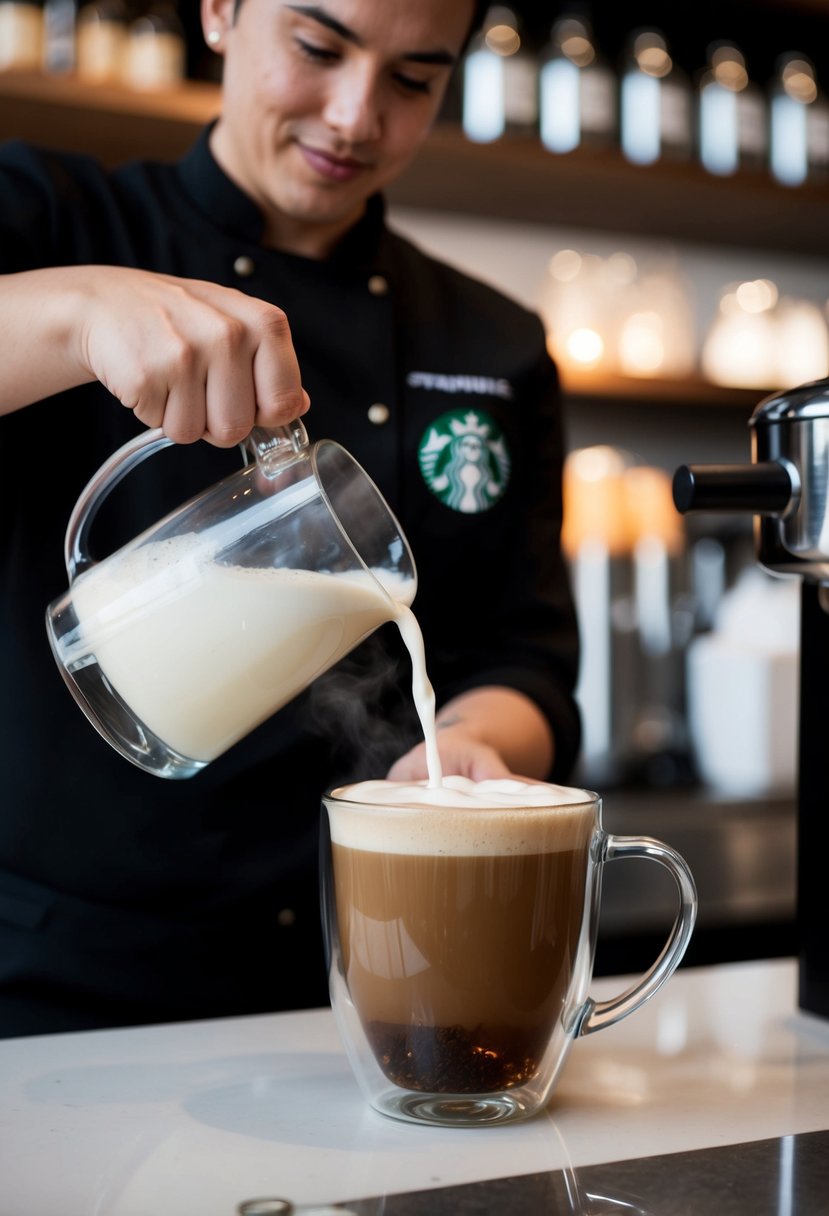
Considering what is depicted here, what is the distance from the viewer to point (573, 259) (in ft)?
9.90

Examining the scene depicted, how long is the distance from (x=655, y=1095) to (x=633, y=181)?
2.37 m

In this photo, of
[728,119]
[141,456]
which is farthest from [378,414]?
[728,119]

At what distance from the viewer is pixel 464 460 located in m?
1.44

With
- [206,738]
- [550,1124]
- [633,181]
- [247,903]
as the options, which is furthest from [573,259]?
[550,1124]

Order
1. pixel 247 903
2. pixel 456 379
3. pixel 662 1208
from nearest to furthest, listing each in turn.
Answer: pixel 662 1208
pixel 247 903
pixel 456 379

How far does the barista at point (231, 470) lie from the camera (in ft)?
4.09

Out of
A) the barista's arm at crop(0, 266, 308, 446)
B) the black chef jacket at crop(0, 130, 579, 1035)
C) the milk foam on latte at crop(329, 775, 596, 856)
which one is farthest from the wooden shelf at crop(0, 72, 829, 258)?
the milk foam on latte at crop(329, 775, 596, 856)

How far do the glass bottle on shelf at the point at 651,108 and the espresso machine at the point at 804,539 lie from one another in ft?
6.73

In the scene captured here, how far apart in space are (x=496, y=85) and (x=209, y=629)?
2169 millimetres

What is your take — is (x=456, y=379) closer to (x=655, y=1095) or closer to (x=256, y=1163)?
(x=655, y=1095)

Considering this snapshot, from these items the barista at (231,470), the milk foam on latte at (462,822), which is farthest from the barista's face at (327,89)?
the milk foam on latte at (462,822)

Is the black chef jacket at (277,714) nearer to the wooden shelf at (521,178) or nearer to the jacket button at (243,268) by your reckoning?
the jacket button at (243,268)

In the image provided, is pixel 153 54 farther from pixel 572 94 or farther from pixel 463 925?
pixel 463 925

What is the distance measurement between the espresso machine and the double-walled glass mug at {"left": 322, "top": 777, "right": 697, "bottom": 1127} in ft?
0.82
